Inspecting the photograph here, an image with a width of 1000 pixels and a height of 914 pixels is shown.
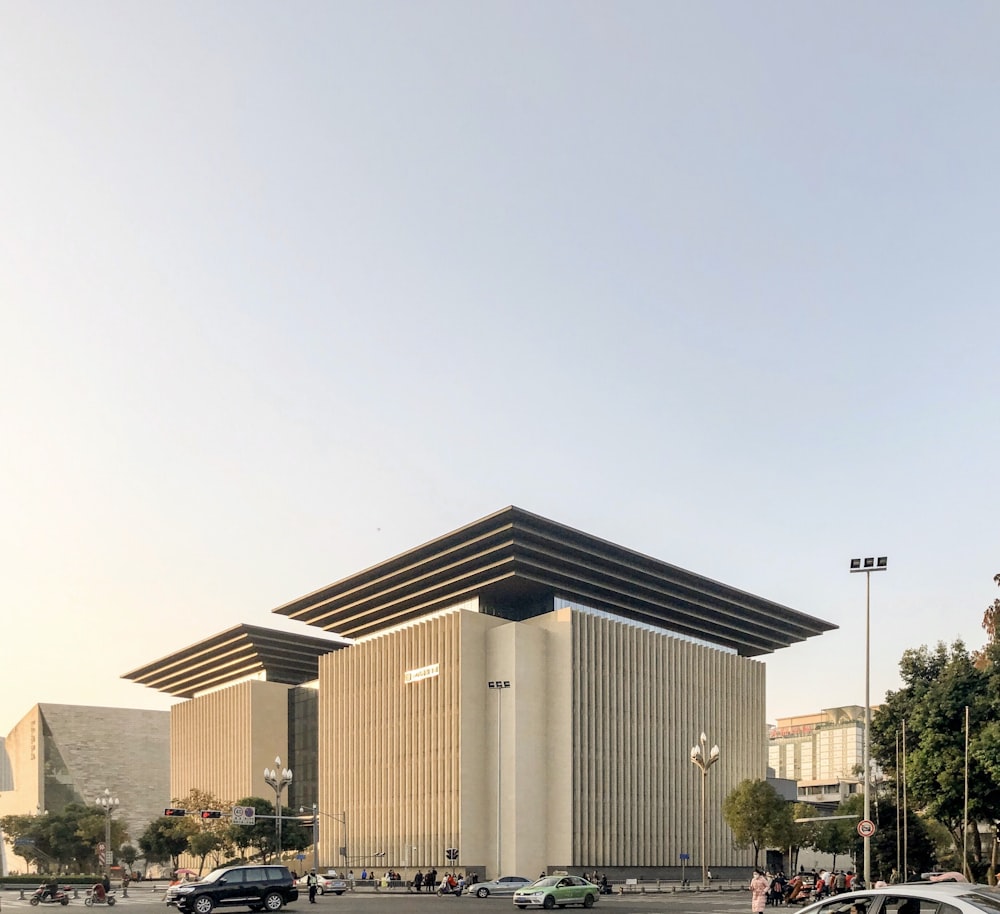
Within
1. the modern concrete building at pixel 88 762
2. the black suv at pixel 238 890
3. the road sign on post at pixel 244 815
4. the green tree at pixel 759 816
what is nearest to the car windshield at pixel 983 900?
the black suv at pixel 238 890

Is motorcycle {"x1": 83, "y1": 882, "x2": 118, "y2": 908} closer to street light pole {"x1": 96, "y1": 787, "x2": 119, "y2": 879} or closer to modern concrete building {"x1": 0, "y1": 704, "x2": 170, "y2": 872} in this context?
street light pole {"x1": 96, "y1": 787, "x2": 119, "y2": 879}

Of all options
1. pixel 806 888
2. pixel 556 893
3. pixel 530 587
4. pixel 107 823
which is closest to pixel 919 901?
pixel 806 888

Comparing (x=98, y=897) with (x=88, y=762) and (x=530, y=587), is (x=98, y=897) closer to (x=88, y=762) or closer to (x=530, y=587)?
(x=530, y=587)

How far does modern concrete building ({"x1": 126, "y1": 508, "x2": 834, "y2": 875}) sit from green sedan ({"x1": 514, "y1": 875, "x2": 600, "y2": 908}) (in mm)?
34176

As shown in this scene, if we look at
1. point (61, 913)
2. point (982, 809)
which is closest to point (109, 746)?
point (61, 913)

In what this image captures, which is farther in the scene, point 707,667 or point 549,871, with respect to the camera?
point 707,667

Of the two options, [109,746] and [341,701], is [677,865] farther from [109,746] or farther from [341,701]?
[109,746]

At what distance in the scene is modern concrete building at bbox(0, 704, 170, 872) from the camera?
154375mm

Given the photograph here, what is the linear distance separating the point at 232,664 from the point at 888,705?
79.4 metres

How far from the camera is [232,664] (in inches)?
4742

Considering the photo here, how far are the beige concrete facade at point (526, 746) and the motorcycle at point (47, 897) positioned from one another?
31.7 meters

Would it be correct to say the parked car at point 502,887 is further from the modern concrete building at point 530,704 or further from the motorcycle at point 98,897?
the motorcycle at point 98,897

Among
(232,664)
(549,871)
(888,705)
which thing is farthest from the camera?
(232,664)

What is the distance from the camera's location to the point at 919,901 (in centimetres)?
1441
